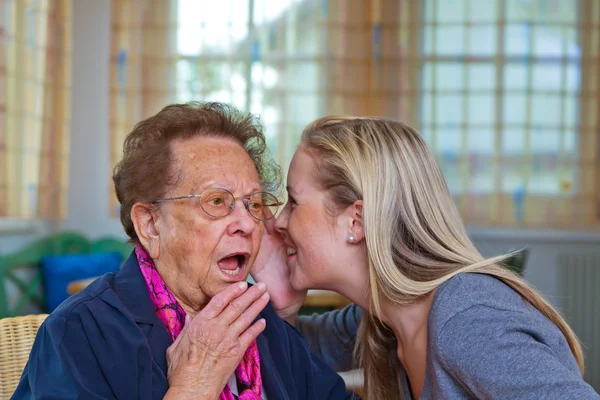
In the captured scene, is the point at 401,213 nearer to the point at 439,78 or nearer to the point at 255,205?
the point at 255,205

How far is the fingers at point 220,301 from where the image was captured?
1.41 metres

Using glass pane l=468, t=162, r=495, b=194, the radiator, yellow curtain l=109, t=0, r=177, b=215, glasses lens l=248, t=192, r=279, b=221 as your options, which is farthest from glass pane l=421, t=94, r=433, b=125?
glasses lens l=248, t=192, r=279, b=221

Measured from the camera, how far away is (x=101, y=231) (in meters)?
5.52

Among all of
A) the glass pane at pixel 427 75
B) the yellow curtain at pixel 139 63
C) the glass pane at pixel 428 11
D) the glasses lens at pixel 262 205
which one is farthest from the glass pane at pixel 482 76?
the glasses lens at pixel 262 205

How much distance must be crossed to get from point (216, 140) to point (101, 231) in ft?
13.6

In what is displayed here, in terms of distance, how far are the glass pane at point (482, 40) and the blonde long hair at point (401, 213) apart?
3.87 meters

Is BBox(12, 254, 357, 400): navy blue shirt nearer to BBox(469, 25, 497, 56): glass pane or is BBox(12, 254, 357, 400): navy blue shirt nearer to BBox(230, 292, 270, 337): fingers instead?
BBox(230, 292, 270, 337): fingers

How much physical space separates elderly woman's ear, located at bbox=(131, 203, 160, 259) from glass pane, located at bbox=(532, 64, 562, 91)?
14.1ft

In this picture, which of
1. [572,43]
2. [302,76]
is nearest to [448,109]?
[572,43]

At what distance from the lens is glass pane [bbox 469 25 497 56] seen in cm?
524

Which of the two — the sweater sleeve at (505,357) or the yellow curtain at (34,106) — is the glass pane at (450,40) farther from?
the sweater sleeve at (505,357)

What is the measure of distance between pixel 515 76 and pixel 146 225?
427 centimetres

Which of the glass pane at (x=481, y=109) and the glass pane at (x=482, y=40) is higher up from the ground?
the glass pane at (x=482, y=40)

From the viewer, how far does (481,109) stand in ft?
17.2
